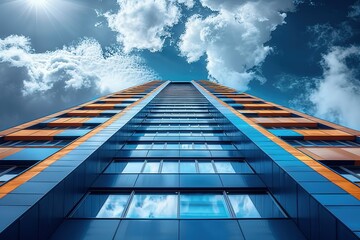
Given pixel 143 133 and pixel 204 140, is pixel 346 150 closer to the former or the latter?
pixel 204 140

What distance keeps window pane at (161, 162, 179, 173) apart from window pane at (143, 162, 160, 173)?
1.29 ft

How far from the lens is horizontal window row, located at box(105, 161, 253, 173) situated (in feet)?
46.4

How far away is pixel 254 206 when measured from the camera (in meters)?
10.5

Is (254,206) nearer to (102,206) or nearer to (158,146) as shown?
(102,206)

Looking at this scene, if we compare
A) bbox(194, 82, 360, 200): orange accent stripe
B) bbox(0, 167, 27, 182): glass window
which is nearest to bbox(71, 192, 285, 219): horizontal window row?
bbox(194, 82, 360, 200): orange accent stripe

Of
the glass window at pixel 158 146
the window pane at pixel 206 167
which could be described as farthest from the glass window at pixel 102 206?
the glass window at pixel 158 146

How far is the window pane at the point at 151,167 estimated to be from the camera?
46.2 feet

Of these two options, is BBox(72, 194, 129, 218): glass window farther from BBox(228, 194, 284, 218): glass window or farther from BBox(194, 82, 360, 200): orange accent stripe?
BBox(194, 82, 360, 200): orange accent stripe

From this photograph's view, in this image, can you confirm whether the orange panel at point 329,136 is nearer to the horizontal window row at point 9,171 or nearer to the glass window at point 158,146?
the glass window at point 158,146

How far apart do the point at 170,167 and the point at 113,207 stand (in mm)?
4939

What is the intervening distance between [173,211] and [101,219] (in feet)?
9.11

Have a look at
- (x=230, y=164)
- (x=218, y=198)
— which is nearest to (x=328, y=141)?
(x=230, y=164)

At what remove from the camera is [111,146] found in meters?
15.3

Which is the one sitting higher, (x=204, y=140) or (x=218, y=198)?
(x=204, y=140)
